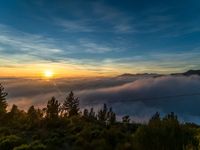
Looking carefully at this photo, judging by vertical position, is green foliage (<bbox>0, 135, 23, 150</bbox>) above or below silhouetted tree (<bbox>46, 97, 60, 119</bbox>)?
above

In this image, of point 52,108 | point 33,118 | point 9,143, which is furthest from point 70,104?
point 9,143

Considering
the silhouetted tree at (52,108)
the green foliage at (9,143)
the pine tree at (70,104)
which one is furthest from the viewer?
the pine tree at (70,104)

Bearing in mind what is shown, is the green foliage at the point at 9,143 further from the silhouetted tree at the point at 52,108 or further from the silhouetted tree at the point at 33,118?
the silhouetted tree at the point at 52,108

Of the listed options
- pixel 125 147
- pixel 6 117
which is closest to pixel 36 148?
pixel 125 147

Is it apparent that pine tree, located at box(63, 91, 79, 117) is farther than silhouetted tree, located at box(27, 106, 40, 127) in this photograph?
Yes

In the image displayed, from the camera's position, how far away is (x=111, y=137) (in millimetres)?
36906

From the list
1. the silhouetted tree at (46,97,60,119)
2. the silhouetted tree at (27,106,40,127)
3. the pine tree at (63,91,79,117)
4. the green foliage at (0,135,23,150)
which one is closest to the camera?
the green foliage at (0,135,23,150)

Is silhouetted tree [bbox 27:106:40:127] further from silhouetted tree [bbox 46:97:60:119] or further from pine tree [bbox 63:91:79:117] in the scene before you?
pine tree [bbox 63:91:79:117]

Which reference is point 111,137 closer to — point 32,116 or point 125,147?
point 125,147

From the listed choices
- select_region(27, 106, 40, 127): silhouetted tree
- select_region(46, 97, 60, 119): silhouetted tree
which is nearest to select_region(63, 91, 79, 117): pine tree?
select_region(46, 97, 60, 119): silhouetted tree

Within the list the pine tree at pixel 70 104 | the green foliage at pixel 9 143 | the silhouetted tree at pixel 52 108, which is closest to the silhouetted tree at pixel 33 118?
the silhouetted tree at pixel 52 108

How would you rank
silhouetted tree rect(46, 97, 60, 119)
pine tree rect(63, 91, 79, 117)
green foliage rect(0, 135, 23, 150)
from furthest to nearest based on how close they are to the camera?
pine tree rect(63, 91, 79, 117), silhouetted tree rect(46, 97, 60, 119), green foliage rect(0, 135, 23, 150)

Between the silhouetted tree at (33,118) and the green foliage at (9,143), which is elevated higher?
the green foliage at (9,143)

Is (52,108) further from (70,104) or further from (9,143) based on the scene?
(9,143)
